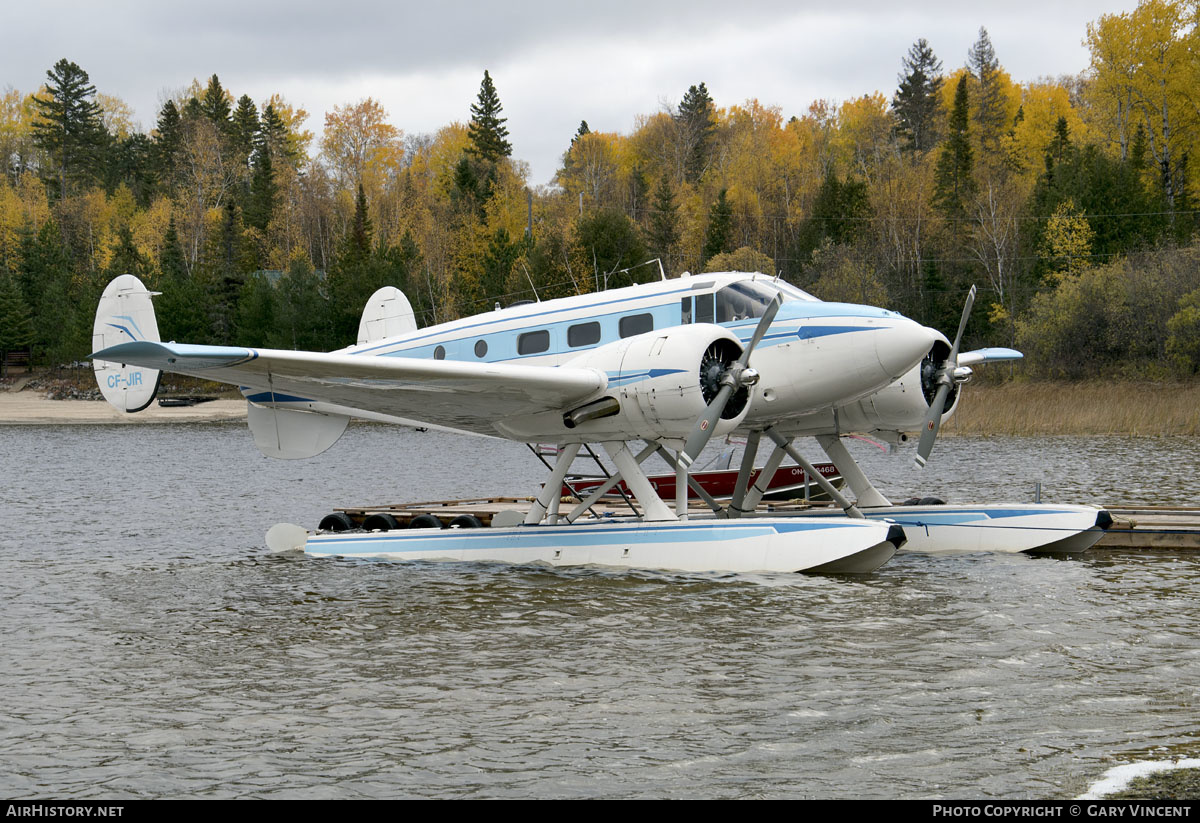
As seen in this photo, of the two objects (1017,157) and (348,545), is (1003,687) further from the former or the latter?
(1017,157)

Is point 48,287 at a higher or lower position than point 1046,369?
higher

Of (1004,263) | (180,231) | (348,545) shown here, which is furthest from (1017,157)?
(348,545)

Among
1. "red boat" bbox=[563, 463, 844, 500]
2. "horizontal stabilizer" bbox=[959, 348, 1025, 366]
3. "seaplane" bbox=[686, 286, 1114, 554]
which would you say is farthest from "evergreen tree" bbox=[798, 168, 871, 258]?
"seaplane" bbox=[686, 286, 1114, 554]

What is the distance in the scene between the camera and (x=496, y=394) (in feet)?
49.5

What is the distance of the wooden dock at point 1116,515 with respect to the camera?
55.7 ft

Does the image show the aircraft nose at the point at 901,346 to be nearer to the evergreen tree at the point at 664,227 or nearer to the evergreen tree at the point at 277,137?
the evergreen tree at the point at 664,227

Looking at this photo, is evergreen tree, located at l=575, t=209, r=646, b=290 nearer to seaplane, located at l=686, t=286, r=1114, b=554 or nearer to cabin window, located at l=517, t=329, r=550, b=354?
seaplane, located at l=686, t=286, r=1114, b=554

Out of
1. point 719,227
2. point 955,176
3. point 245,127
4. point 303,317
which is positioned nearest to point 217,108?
point 245,127

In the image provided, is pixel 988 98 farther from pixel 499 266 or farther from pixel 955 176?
pixel 499 266

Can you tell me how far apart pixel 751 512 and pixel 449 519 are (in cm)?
500

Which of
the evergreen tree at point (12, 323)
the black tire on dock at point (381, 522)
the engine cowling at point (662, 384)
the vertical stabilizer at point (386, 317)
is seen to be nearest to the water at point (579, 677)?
the black tire on dock at point (381, 522)

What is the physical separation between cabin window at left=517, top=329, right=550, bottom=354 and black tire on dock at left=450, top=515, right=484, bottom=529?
310 centimetres

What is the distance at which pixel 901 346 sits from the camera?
14375mm

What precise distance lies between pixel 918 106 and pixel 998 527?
85520 mm
